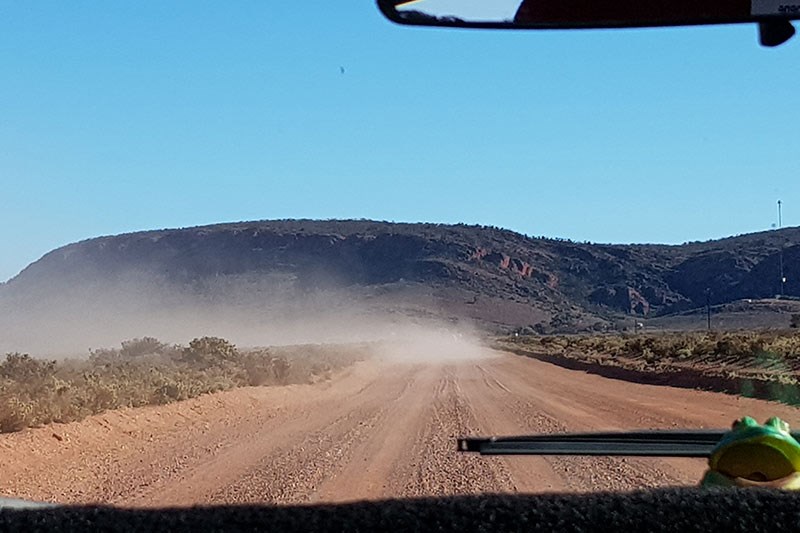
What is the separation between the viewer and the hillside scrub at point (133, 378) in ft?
60.2

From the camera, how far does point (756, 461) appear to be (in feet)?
9.80

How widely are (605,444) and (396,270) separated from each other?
14539cm

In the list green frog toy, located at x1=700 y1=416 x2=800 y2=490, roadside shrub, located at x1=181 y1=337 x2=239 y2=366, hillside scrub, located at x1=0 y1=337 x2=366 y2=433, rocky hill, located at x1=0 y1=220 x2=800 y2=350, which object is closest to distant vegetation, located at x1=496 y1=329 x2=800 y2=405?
hillside scrub, located at x1=0 y1=337 x2=366 y2=433

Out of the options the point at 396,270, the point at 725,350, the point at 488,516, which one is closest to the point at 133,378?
the point at 725,350

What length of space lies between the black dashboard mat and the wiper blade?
8.57 feet

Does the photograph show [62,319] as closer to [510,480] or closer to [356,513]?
[510,480]

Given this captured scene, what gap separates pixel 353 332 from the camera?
12862 centimetres

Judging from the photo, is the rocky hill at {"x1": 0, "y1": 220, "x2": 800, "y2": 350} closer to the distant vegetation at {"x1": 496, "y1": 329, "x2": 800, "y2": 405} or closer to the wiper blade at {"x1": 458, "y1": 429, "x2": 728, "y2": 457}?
the distant vegetation at {"x1": 496, "y1": 329, "x2": 800, "y2": 405}

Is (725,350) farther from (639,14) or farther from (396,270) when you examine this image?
(396,270)

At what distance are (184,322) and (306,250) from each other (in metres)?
35.8

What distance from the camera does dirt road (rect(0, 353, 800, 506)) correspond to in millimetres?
12547

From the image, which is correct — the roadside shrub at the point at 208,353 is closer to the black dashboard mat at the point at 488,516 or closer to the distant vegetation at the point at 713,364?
the distant vegetation at the point at 713,364

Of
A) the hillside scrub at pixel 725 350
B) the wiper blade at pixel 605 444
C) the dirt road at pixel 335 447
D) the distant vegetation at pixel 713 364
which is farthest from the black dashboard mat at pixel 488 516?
the hillside scrub at pixel 725 350

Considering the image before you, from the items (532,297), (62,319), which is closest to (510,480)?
(62,319)
